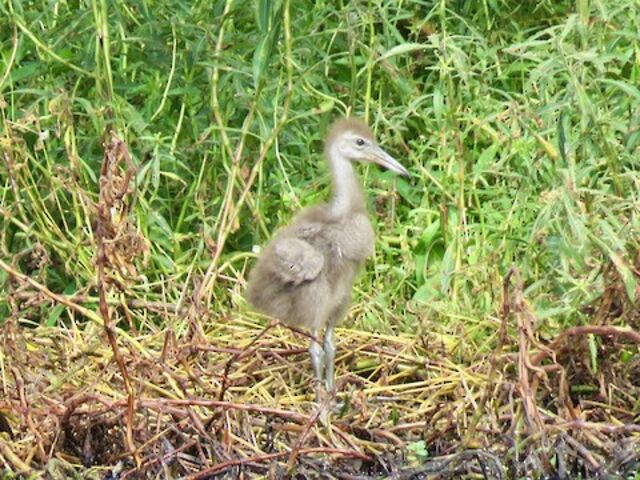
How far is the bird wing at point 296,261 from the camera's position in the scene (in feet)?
23.9

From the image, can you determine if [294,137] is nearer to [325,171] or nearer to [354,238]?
[325,171]

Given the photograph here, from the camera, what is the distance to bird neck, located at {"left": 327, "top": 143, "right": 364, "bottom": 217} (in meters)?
7.50

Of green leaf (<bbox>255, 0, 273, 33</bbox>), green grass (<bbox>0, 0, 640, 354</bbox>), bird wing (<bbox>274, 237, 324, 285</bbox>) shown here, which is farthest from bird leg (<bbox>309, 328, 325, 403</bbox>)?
green leaf (<bbox>255, 0, 273, 33</bbox>)

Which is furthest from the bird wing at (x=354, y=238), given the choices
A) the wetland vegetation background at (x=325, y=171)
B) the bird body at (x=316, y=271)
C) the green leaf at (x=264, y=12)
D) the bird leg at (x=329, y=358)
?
the green leaf at (x=264, y=12)

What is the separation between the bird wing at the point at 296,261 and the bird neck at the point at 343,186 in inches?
8.3

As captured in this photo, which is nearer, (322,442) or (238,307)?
(322,442)

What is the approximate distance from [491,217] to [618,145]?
65 centimetres

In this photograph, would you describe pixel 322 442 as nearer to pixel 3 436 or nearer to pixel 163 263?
pixel 3 436

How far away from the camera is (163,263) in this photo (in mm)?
8180

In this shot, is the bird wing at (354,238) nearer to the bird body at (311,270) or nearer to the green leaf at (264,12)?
the bird body at (311,270)

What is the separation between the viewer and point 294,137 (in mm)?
8648

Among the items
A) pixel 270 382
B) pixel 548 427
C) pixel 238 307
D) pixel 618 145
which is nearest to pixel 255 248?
pixel 238 307

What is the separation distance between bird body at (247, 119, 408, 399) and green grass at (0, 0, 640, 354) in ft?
1.24

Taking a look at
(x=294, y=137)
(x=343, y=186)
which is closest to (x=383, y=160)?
(x=343, y=186)
